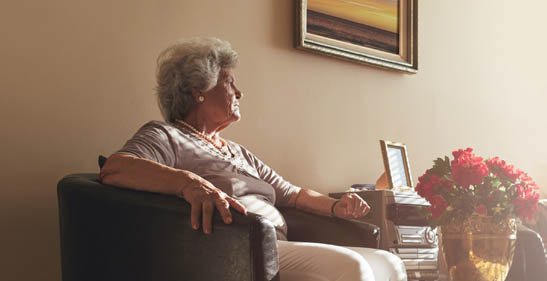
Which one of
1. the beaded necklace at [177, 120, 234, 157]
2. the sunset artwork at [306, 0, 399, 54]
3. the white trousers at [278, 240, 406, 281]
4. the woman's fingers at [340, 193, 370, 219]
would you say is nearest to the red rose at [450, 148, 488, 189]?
the woman's fingers at [340, 193, 370, 219]

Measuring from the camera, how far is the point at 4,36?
212cm

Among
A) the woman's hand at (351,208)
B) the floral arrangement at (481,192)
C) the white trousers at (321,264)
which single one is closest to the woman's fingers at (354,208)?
the woman's hand at (351,208)

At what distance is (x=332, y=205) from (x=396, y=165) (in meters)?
1.02

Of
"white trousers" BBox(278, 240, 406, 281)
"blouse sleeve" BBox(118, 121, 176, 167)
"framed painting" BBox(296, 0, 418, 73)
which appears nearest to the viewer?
"white trousers" BBox(278, 240, 406, 281)

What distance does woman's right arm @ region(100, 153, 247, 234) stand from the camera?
138cm

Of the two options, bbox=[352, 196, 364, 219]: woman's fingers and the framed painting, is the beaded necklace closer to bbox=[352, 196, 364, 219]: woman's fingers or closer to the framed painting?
bbox=[352, 196, 364, 219]: woman's fingers

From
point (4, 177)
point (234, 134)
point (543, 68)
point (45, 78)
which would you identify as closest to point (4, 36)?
point (45, 78)

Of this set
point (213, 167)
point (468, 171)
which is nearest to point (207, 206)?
point (213, 167)

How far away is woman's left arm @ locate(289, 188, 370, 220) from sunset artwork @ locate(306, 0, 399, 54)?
3.42ft

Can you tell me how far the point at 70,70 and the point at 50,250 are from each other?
68 centimetres

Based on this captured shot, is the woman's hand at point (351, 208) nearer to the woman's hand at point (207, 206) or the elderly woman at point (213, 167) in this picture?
the elderly woman at point (213, 167)

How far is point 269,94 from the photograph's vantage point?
288 cm

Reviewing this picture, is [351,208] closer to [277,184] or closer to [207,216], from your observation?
[277,184]

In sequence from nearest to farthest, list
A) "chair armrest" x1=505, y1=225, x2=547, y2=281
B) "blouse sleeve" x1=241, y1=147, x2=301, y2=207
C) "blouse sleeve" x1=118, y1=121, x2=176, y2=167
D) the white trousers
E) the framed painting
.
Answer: the white trousers → "blouse sleeve" x1=118, y1=121, x2=176, y2=167 → "blouse sleeve" x1=241, y1=147, x2=301, y2=207 → "chair armrest" x1=505, y1=225, x2=547, y2=281 → the framed painting
